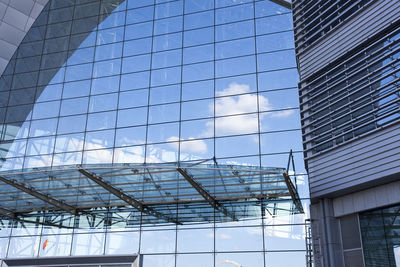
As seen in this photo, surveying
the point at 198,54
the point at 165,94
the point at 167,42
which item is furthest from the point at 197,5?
the point at 165,94

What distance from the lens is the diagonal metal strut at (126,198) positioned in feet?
54.3

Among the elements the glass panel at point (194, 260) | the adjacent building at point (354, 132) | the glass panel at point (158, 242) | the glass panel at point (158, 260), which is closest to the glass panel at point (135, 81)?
the glass panel at point (158, 242)

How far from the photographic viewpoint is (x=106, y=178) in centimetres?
1675

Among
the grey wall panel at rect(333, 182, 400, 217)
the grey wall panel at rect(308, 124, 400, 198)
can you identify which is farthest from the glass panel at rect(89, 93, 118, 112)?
the grey wall panel at rect(333, 182, 400, 217)

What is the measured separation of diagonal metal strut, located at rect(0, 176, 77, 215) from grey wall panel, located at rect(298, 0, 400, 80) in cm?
1166

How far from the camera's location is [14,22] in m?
26.3

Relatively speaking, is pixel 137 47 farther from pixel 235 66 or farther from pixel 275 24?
pixel 275 24

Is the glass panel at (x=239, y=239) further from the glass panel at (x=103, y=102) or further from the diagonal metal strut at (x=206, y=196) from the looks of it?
the glass panel at (x=103, y=102)

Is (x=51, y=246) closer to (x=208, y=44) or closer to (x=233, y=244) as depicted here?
(x=233, y=244)

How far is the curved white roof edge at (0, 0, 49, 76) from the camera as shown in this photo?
85.6ft

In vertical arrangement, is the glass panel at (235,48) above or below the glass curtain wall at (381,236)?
above

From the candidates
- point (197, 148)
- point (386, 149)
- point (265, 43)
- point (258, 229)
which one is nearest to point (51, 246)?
point (197, 148)

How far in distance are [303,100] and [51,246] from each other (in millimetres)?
12655

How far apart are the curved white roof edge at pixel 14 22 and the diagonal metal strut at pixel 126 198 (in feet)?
41.1
